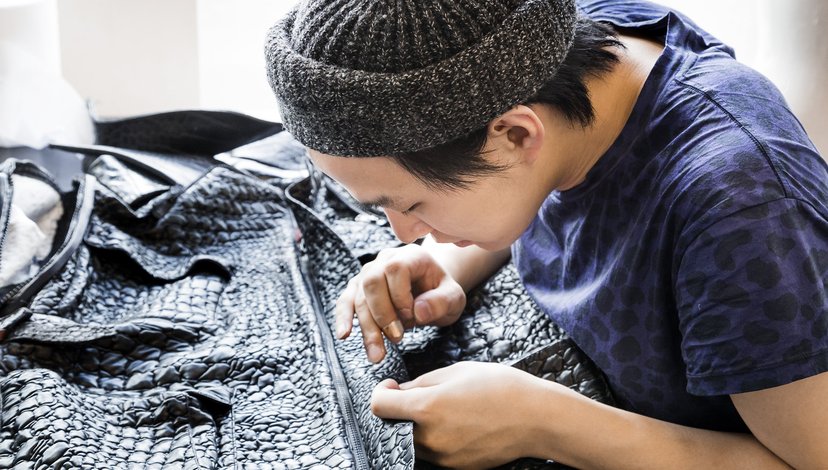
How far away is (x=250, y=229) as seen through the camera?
106 cm

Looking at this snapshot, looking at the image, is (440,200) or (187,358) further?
(187,358)

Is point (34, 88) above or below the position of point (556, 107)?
below

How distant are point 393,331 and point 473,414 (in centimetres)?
15

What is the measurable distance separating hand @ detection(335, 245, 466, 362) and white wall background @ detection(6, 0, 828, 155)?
0.56 metres

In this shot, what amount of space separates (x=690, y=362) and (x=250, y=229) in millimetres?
600

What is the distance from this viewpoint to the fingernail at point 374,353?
0.79 metres

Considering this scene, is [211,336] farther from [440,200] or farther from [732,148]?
[732,148]

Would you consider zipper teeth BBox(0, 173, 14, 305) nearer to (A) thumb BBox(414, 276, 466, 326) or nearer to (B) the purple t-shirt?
(A) thumb BBox(414, 276, 466, 326)

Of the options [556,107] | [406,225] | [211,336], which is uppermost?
[556,107]

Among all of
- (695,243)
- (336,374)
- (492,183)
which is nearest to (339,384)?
(336,374)

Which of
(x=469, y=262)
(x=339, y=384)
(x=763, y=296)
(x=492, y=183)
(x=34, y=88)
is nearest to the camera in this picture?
(x=763, y=296)

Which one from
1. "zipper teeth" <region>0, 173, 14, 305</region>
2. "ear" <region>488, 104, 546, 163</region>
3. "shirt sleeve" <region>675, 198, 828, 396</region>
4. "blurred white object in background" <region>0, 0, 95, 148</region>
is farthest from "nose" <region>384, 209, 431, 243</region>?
"blurred white object in background" <region>0, 0, 95, 148</region>

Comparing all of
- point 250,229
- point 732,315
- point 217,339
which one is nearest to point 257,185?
point 250,229

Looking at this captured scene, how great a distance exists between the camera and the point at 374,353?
79 cm
